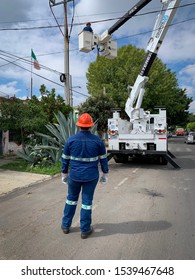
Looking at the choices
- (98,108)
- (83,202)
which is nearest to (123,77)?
(98,108)

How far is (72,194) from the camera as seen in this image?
13.4ft

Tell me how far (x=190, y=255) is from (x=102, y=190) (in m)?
3.75

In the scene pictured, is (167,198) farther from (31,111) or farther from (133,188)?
(31,111)

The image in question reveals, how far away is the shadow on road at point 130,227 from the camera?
164 inches

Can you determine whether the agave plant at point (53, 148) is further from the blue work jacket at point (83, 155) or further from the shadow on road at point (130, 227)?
the blue work jacket at point (83, 155)

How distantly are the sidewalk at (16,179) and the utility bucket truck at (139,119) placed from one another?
12.0 feet

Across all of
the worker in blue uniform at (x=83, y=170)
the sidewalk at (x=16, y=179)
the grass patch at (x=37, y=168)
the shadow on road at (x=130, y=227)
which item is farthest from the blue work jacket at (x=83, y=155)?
the grass patch at (x=37, y=168)

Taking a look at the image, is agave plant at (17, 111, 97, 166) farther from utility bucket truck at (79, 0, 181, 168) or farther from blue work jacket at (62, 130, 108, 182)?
blue work jacket at (62, 130, 108, 182)

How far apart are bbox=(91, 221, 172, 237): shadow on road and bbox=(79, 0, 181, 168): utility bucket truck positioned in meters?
6.18

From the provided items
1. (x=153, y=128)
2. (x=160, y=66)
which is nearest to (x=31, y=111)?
(x=153, y=128)

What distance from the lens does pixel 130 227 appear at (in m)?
4.35

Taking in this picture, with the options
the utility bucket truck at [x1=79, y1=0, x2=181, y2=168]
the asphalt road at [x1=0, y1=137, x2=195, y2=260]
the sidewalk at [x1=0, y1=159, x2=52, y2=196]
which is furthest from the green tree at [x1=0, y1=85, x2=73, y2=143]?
the asphalt road at [x1=0, y1=137, x2=195, y2=260]

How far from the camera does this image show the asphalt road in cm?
347
